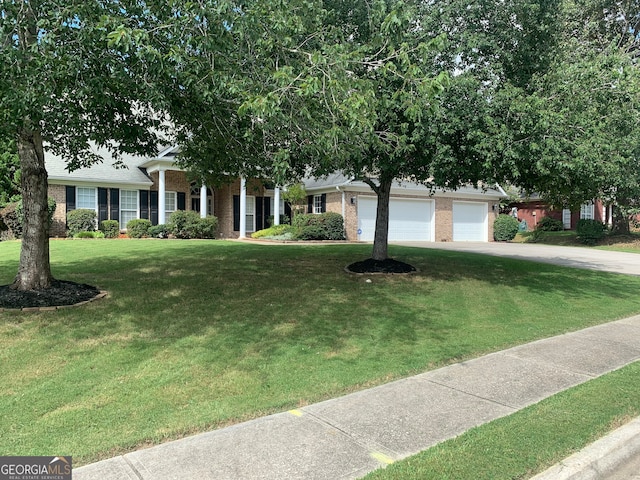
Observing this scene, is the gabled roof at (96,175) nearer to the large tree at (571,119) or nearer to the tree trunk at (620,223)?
the large tree at (571,119)

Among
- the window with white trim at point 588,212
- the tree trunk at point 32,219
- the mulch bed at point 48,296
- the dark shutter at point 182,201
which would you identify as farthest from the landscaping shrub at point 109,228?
the window with white trim at point 588,212

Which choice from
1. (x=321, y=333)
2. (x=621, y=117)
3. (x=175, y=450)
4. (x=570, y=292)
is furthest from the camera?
(x=570, y=292)

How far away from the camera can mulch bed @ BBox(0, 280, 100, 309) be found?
22.8ft

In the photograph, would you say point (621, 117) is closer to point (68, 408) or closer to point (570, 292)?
point (570, 292)

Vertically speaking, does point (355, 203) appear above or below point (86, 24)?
below

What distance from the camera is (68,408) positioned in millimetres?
4145

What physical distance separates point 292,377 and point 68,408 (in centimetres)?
219

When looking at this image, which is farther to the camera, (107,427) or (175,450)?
(107,427)

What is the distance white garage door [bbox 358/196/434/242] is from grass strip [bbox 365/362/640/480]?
19.6m

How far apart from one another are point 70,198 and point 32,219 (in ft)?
51.9

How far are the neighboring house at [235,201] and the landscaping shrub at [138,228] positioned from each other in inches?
35.0

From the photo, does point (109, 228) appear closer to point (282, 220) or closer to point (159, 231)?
point (159, 231)

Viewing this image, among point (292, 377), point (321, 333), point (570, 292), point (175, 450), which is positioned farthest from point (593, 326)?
point (175, 450)

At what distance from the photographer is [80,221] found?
826 inches
